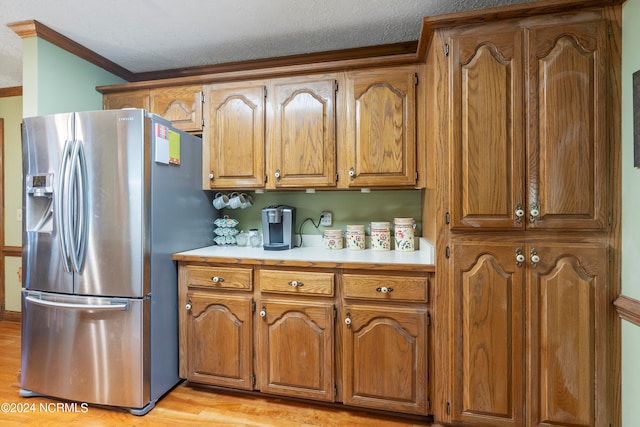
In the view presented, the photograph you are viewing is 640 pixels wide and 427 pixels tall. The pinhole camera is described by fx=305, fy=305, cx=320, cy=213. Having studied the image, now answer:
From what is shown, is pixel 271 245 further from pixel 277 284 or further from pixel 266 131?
pixel 266 131

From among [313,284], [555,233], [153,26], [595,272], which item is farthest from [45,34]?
[595,272]

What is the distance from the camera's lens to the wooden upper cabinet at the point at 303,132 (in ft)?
6.73

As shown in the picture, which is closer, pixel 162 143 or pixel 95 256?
pixel 95 256

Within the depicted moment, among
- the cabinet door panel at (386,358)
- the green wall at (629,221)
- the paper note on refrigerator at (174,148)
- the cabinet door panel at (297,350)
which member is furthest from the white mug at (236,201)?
the green wall at (629,221)

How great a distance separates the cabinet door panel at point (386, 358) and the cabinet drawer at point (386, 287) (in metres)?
0.07

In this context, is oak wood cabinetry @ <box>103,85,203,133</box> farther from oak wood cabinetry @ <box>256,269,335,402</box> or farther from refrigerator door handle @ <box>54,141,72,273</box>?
oak wood cabinetry @ <box>256,269,335,402</box>

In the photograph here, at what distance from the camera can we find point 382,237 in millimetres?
2100

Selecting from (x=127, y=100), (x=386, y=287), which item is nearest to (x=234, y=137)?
(x=127, y=100)

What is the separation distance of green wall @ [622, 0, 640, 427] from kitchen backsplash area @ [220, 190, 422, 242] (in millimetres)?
1098

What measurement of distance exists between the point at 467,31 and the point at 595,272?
4.23ft

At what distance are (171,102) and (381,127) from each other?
1.60 m

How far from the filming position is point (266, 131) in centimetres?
215

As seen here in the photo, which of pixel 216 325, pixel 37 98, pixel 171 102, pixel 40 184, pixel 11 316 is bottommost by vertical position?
pixel 11 316

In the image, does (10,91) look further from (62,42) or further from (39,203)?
(39,203)
